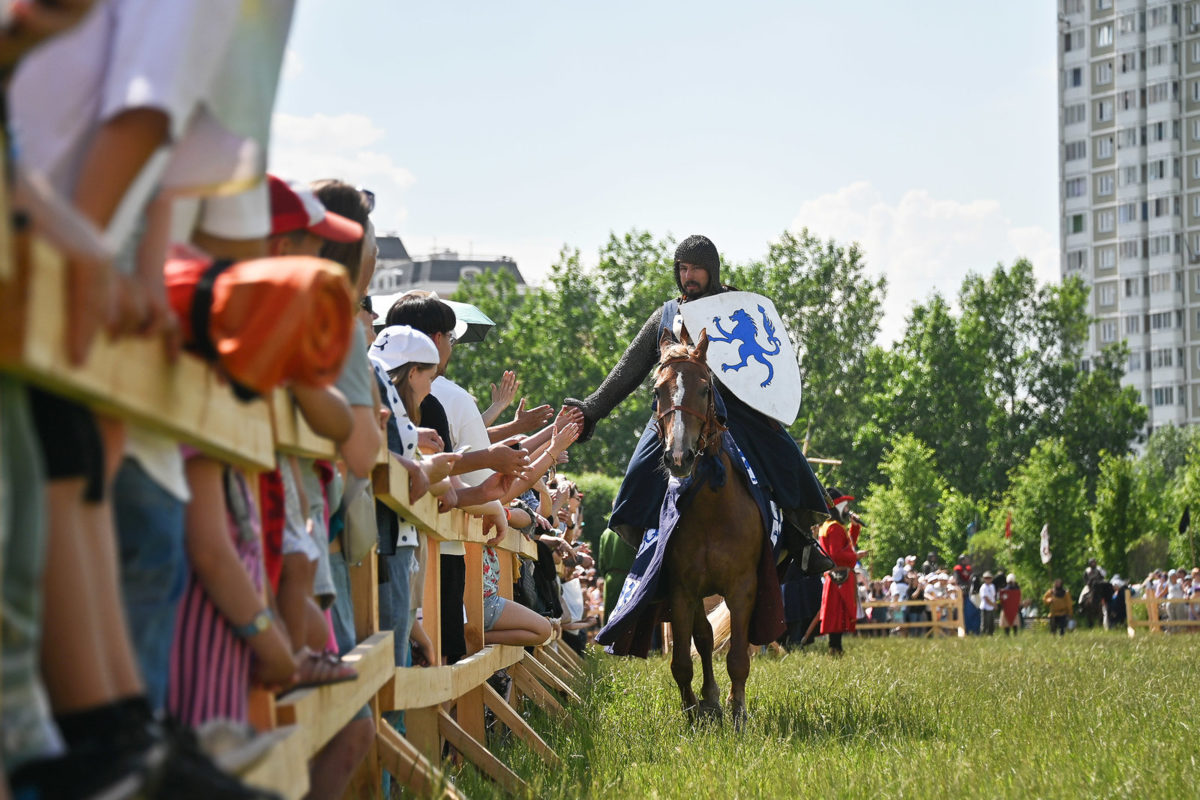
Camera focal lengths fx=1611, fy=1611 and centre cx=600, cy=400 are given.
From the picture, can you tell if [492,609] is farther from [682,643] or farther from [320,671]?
[320,671]

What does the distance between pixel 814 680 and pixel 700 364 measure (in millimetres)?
Result: 3625

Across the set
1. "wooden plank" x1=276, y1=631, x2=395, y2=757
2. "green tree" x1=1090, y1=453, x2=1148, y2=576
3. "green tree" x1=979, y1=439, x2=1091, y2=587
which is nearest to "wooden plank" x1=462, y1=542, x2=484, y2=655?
"wooden plank" x1=276, y1=631, x2=395, y2=757

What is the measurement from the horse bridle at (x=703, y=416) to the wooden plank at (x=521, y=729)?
2.19 meters

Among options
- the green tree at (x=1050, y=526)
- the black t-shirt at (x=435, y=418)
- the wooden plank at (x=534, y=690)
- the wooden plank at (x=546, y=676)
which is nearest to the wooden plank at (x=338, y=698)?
the black t-shirt at (x=435, y=418)

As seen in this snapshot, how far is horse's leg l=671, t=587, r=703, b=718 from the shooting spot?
9.23 metres

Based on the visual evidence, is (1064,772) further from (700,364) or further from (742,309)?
(742,309)

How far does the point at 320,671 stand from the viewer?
136 inches

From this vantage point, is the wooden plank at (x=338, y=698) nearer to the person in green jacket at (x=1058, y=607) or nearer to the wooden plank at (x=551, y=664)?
the wooden plank at (x=551, y=664)

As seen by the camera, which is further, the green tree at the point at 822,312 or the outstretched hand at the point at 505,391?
the green tree at the point at 822,312

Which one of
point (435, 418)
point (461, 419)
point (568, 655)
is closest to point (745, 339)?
point (461, 419)

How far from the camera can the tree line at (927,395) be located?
189ft

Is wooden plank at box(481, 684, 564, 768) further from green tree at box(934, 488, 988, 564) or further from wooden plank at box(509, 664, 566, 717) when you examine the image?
green tree at box(934, 488, 988, 564)

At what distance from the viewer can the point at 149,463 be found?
8.52ft

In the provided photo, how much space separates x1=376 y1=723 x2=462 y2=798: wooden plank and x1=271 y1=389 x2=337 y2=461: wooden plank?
1.17m
